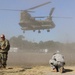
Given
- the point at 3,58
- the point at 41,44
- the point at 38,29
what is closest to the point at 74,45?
the point at 38,29

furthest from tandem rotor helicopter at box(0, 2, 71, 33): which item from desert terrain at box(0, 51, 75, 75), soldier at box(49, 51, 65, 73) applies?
soldier at box(49, 51, 65, 73)

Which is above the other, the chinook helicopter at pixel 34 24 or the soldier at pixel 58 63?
the chinook helicopter at pixel 34 24

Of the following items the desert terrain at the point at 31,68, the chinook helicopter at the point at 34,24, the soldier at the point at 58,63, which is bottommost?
the desert terrain at the point at 31,68

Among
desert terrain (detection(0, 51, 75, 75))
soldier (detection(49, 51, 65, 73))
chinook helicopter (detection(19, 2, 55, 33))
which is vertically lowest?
desert terrain (detection(0, 51, 75, 75))

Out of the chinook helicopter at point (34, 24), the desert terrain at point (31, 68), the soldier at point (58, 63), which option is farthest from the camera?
the chinook helicopter at point (34, 24)

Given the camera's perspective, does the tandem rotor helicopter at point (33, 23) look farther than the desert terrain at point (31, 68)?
Yes

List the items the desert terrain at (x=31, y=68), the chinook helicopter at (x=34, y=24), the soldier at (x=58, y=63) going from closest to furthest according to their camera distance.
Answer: the soldier at (x=58, y=63), the desert terrain at (x=31, y=68), the chinook helicopter at (x=34, y=24)

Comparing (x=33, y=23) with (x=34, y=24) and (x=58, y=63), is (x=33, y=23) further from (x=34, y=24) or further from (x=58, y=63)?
(x=58, y=63)

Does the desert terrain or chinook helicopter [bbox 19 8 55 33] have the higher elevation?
chinook helicopter [bbox 19 8 55 33]

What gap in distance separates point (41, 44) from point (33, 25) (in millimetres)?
46137

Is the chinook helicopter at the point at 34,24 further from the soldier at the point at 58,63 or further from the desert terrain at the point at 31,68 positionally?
the soldier at the point at 58,63

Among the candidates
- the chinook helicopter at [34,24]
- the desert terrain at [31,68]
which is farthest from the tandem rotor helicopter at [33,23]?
the desert terrain at [31,68]

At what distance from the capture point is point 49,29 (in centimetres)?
A: 7194

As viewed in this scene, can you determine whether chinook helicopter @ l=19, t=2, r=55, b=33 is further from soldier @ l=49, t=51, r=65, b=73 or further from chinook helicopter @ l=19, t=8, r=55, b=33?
soldier @ l=49, t=51, r=65, b=73
